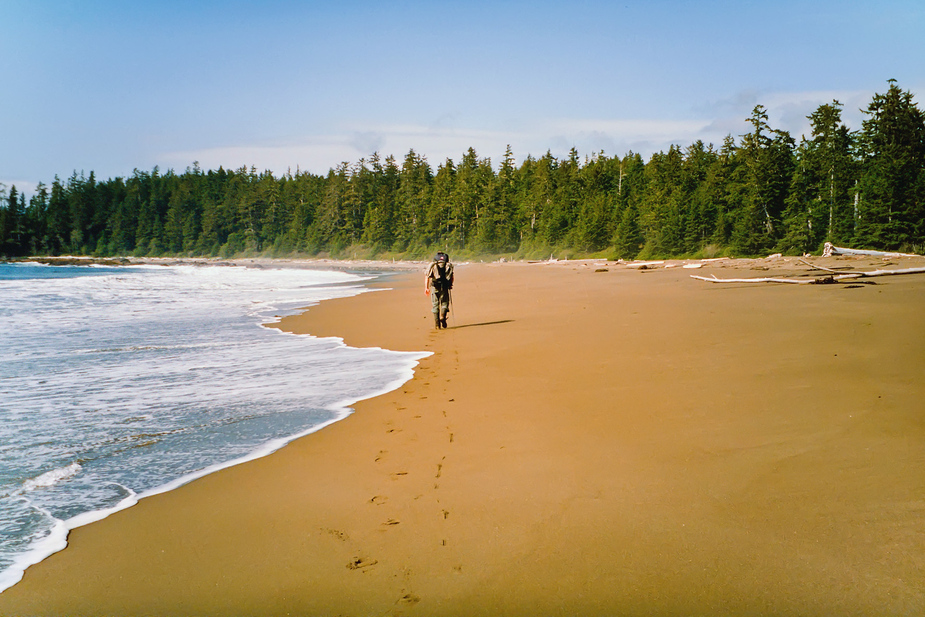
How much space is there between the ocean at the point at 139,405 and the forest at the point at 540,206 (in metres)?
31.1

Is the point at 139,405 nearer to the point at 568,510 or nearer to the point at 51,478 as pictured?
the point at 51,478

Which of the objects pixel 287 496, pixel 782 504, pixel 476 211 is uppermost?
pixel 476 211

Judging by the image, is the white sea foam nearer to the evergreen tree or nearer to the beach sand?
the beach sand

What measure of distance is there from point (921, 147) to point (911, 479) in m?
42.6

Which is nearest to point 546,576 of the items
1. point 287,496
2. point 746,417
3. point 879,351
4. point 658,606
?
point 658,606

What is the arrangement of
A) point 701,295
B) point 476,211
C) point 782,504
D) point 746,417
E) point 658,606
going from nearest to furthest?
point 658,606
point 782,504
point 746,417
point 701,295
point 476,211

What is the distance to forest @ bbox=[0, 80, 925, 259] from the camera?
34781 millimetres

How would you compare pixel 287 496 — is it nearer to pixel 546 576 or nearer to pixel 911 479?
pixel 546 576

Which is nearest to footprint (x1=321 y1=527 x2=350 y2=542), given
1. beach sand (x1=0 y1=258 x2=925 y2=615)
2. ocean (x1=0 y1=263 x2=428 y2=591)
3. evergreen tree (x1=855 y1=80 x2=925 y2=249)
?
beach sand (x1=0 y1=258 x2=925 y2=615)

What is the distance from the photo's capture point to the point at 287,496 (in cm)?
342

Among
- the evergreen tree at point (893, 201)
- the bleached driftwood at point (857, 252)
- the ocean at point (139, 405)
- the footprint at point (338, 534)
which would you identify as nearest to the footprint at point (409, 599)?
the footprint at point (338, 534)

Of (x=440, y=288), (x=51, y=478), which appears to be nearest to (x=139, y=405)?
(x=51, y=478)

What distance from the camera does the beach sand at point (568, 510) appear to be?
2320 mm

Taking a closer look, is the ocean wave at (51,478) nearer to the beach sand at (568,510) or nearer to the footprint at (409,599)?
the beach sand at (568,510)
